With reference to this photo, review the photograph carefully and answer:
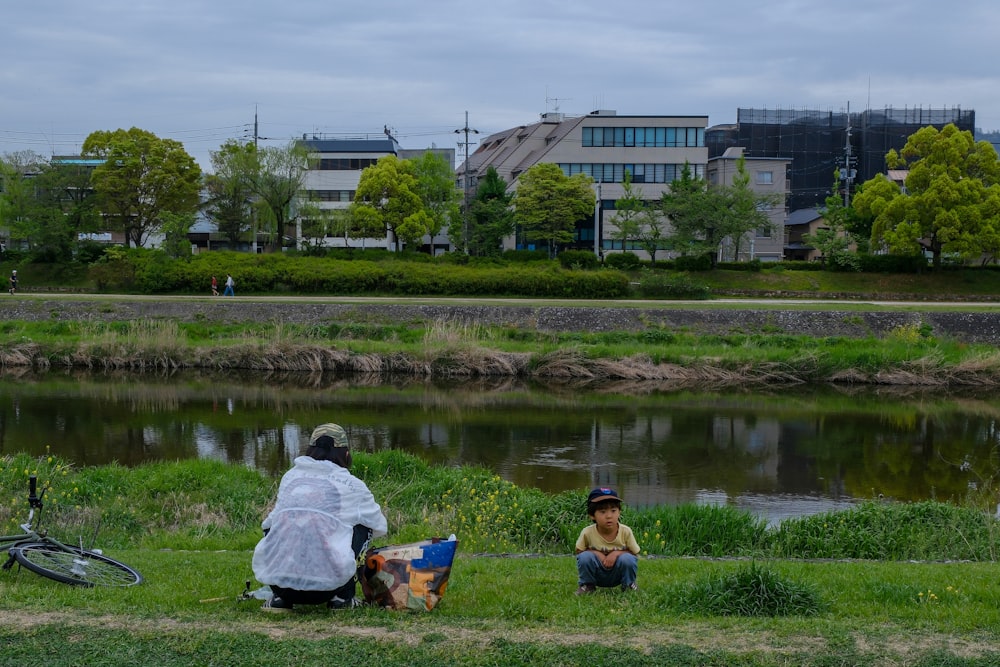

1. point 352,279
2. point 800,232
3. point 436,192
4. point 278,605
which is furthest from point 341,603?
point 800,232

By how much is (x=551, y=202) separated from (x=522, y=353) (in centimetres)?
2590

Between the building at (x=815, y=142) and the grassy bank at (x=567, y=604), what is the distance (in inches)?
2525

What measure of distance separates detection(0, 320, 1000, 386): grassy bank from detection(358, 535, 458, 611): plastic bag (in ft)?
65.6

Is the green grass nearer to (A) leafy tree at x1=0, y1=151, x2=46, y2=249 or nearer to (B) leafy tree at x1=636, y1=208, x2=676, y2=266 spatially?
(B) leafy tree at x1=636, y1=208, x2=676, y2=266

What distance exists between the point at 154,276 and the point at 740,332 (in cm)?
2441

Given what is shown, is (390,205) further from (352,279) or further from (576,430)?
(576,430)

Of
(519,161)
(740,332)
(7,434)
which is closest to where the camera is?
(7,434)

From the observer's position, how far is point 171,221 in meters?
41.9

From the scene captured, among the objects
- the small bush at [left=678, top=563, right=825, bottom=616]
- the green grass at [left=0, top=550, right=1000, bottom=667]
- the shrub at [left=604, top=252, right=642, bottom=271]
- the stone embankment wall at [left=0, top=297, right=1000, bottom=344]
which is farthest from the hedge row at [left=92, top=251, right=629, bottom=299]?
the small bush at [left=678, top=563, right=825, bottom=616]

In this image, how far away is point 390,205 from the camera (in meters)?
51.0

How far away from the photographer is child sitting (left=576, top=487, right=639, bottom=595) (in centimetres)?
670

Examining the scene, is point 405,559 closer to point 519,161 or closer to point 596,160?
point 596,160

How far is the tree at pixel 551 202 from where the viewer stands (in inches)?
2012

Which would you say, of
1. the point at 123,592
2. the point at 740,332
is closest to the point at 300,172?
the point at 740,332
